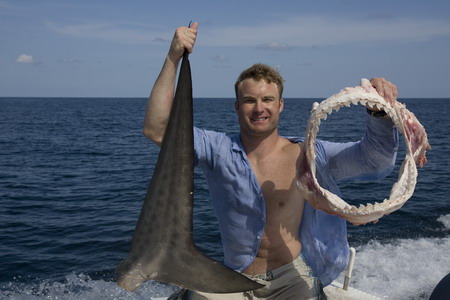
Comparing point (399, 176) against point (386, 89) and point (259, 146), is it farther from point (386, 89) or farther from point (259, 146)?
point (259, 146)

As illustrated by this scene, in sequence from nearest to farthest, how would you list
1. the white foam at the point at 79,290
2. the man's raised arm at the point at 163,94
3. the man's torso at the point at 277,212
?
the man's raised arm at the point at 163,94
the man's torso at the point at 277,212
the white foam at the point at 79,290

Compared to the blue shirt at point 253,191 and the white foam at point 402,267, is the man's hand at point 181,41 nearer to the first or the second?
the blue shirt at point 253,191

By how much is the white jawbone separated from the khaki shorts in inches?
26.8

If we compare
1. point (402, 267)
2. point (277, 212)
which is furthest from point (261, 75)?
point (402, 267)

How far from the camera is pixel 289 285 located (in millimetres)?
3760

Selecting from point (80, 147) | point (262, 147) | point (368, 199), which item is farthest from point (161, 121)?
point (80, 147)

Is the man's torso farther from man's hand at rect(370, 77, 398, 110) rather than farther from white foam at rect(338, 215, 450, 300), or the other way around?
white foam at rect(338, 215, 450, 300)

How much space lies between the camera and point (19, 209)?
14.3 metres

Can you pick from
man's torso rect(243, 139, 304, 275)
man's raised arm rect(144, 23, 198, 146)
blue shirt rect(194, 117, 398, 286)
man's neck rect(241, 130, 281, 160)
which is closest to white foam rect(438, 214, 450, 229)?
blue shirt rect(194, 117, 398, 286)

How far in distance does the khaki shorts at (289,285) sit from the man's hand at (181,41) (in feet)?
6.11

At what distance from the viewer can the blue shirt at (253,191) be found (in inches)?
145

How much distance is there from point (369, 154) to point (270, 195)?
83 cm

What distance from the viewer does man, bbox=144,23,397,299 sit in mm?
3682

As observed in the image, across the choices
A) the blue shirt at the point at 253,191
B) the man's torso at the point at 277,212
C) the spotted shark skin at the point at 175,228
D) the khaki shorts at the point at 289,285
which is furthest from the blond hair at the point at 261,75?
the khaki shorts at the point at 289,285
